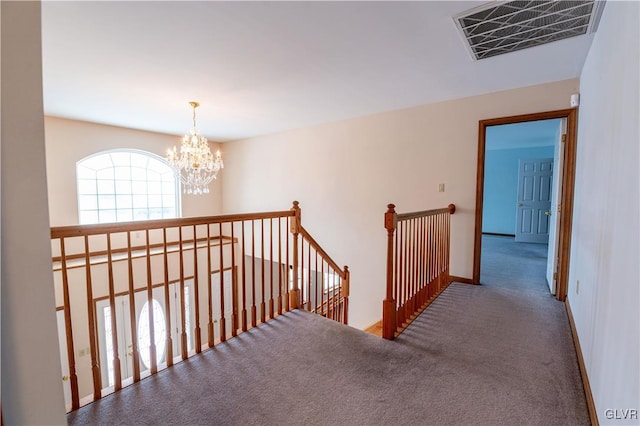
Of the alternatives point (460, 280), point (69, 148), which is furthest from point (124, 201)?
point (460, 280)

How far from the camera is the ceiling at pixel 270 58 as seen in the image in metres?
1.89

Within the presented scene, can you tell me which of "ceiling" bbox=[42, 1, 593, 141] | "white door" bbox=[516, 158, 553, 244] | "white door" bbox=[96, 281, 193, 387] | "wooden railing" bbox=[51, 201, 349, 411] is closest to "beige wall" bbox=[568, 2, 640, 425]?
"ceiling" bbox=[42, 1, 593, 141]

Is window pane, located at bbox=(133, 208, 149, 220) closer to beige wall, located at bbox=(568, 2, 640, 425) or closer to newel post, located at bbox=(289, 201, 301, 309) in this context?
newel post, located at bbox=(289, 201, 301, 309)

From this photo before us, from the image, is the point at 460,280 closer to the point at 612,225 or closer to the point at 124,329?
the point at 612,225

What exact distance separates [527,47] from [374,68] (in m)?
1.24

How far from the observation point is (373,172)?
4.31 metres

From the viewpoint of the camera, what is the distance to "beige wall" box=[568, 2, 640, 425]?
41.7 inches

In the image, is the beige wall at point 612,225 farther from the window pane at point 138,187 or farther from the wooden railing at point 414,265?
the window pane at point 138,187

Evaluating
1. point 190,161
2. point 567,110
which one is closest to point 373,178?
point 567,110

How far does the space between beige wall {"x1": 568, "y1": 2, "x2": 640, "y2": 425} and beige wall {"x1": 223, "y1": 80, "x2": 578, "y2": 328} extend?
1264 millimetres

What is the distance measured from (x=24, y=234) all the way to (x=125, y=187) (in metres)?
5.49

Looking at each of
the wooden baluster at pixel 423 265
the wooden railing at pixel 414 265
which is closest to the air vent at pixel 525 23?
the wooden railing at pixel 414 265

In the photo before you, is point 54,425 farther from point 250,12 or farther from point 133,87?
point 133,87

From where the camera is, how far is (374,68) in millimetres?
2691
